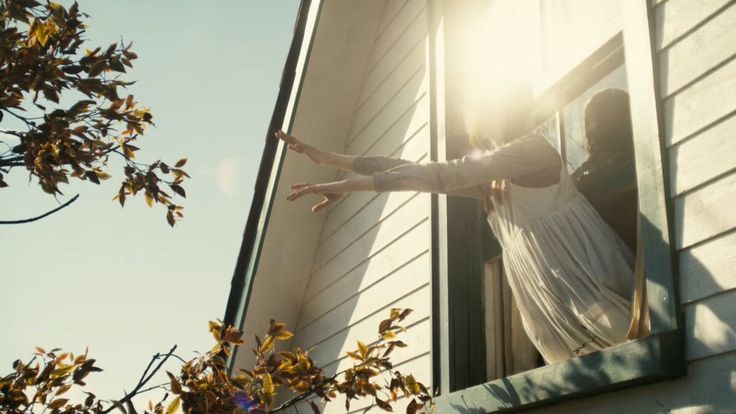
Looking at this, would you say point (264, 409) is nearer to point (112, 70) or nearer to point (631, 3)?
point (112, 70)

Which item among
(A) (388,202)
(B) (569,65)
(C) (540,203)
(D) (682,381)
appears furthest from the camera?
(A) (388,202)

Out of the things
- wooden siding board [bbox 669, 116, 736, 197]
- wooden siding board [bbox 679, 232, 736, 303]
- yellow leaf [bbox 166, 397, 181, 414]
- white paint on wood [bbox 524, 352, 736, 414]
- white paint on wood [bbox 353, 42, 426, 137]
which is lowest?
white paint on wood [bbox 524, 352, 736, 414]

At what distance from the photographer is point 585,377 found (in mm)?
3162

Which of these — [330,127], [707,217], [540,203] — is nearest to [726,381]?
[707,217]

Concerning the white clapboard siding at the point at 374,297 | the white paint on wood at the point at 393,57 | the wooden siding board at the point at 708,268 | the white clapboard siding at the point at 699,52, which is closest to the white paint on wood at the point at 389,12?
the white paint on wood at the point at 393,57

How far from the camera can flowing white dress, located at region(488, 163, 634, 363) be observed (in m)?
3.47

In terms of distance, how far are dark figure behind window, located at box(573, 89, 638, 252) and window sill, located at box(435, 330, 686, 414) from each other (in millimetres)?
938

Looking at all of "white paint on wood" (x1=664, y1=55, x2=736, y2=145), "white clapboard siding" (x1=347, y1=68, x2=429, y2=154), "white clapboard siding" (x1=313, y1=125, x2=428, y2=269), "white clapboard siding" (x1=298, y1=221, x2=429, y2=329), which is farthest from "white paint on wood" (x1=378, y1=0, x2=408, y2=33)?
"white paint on wood" (x1=664, y1=55, x2=736, y2=145)

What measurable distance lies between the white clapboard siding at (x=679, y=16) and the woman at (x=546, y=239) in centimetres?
71

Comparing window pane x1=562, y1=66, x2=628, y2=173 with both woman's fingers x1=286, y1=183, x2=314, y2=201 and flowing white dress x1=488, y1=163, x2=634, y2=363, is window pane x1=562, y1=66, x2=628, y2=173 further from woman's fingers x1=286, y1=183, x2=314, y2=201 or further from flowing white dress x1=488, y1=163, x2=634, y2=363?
woman's fingers x1=286, y1=183, x2=314, y2=201

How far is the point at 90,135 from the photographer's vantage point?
341 cm

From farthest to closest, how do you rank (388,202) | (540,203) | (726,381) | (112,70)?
(388,202) → (540,203) → (112,70) → (726,381)

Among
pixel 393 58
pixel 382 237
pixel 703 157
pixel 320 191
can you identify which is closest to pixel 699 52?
pixel 703 157

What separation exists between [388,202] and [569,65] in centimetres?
176
